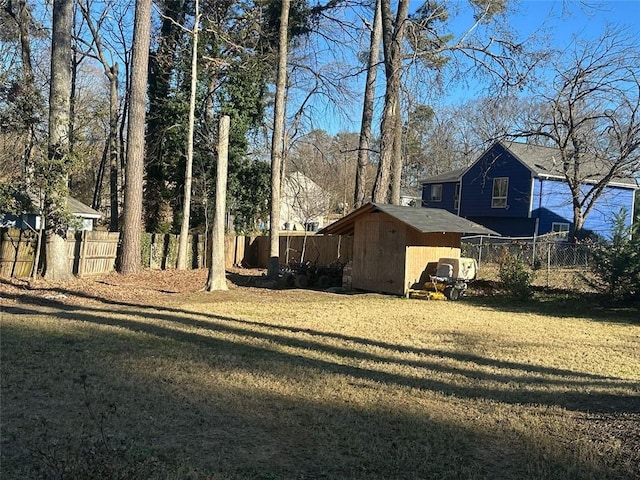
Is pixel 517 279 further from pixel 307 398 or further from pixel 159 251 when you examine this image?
pixel 159 251

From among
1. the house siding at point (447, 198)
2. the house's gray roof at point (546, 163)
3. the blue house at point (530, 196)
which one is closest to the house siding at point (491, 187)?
the blue house at point (530, 196)

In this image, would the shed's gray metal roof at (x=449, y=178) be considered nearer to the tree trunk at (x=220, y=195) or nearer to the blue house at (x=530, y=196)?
the blue house at (x=530, y=196)

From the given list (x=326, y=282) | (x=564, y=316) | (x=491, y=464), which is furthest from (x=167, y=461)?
(x=326, y=282)

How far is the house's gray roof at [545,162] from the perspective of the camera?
3059cm

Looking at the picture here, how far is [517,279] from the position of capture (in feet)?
53.3

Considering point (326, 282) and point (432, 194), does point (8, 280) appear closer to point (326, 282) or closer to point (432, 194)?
point (326, 282)

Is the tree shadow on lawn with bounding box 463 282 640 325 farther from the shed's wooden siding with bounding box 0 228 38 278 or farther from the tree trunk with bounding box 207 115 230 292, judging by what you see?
the shed's wooden siding with bounding box 0 228 38 278

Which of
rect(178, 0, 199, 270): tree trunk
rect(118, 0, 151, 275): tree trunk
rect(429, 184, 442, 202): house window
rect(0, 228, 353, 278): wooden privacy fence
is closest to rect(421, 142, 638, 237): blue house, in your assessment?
rect(429, 184, 442, 202): house window

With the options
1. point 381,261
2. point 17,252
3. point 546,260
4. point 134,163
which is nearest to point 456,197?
point 546,260

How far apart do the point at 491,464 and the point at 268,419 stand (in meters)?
1.94

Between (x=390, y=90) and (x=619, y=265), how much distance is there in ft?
31.2

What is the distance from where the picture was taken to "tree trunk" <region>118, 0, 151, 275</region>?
1884 cm

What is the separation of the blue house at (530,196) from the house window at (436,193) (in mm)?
3516

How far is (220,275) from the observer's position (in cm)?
1667
